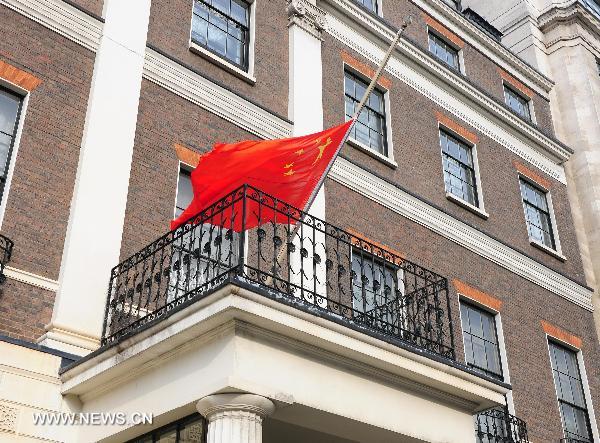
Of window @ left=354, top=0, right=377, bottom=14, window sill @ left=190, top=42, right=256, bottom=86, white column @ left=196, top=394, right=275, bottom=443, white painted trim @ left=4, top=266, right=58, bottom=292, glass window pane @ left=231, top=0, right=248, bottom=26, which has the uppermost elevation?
window @ left=354, top=0, right=377, bottom=14

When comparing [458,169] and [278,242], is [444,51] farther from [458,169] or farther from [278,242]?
[278,242]

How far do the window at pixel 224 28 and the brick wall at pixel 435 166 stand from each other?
5.92ft

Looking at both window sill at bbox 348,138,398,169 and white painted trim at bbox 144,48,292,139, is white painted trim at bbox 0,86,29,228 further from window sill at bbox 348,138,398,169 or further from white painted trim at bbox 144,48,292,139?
window sill at bbox 348,138,398,169

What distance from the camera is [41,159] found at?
9430 mm

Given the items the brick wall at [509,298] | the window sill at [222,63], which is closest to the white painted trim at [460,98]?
the window sill at [222,63]

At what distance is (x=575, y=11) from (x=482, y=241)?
10843mm

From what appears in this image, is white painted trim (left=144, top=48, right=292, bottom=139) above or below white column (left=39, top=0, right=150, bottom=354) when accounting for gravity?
above

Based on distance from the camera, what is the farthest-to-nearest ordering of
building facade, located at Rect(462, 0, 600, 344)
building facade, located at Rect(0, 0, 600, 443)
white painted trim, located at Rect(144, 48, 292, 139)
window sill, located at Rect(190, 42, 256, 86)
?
building facade, located at Rect(462, 0, 600, 344) < window sill, located at Rect(190, 42, 256, 86) < white painted trim, located at Rect(144, 48, 292, 139) < building facade, located at Rect(0, 0, 600, 443)

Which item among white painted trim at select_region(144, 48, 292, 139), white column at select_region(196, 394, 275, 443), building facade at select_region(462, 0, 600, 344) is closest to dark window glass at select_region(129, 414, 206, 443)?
white column at select_region(196, 394, 275, 443)

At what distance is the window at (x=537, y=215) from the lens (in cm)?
1769

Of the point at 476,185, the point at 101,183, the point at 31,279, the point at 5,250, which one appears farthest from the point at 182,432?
the point at 476,185

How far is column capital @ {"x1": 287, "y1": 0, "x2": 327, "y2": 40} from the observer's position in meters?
14.3

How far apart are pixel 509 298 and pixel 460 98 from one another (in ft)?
16.0

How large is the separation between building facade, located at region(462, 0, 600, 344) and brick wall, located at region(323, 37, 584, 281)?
76 centimetres
